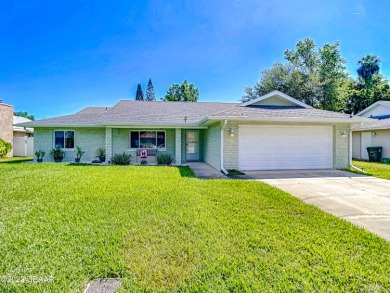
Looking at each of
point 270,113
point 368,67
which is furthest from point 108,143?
point 368,67

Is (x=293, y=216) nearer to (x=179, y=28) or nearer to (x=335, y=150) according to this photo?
(x=335, y=150)

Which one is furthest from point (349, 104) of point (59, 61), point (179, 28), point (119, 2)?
point (59, 61)

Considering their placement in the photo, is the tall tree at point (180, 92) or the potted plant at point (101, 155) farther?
the tall tree at point (180, 92)

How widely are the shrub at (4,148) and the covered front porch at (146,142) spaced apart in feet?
35.7

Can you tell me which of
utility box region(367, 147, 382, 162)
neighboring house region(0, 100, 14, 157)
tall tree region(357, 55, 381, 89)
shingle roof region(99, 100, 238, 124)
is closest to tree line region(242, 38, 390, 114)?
tall tree region(357, 55, 381, 89)

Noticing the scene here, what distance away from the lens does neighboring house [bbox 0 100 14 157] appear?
17625 mm

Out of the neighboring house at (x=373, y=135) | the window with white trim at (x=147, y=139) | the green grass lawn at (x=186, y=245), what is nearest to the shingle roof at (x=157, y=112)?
the window with white trim at (x=147, y=139)

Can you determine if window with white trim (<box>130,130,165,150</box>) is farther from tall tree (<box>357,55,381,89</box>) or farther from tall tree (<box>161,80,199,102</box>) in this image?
tall tree (<box>357,55,381,89</box>)

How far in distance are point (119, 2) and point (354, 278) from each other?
11962 mm

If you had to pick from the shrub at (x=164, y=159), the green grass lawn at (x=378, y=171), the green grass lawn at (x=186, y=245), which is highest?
the shrub at (x=164, y=159)

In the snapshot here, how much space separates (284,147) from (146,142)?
328 inches

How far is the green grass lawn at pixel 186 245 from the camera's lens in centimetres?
231

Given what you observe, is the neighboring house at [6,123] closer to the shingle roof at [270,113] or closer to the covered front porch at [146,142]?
the covered front porch at [146,142]

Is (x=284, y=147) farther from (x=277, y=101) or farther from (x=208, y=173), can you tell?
(x=208, y=173)
